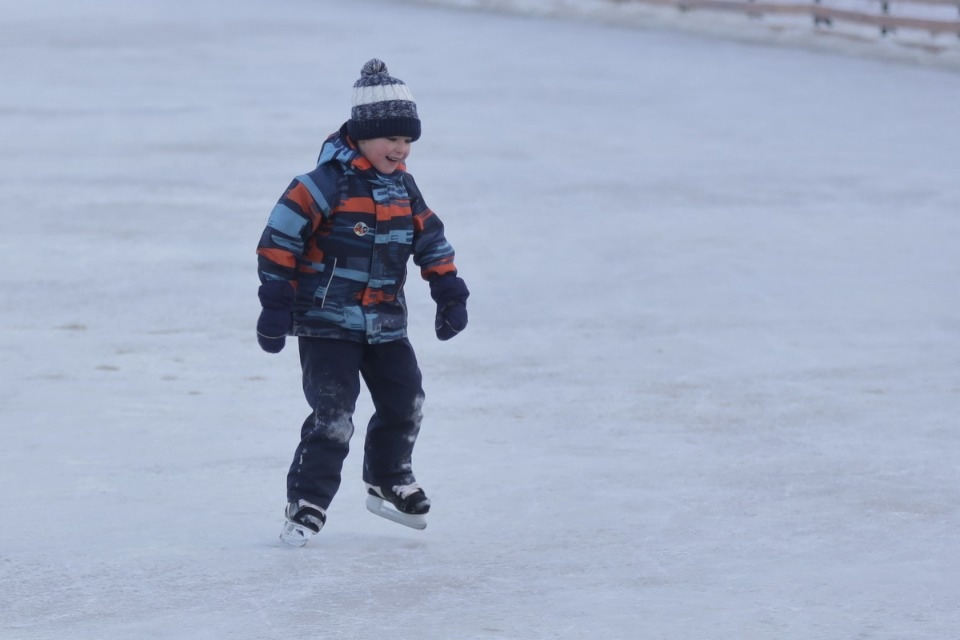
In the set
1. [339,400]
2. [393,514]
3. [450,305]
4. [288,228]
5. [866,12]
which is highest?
[288,228]

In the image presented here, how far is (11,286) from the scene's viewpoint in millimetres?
7859

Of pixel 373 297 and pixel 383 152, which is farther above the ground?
pixel 383 152

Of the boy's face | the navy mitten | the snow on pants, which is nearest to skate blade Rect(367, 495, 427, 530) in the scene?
the snow on pants

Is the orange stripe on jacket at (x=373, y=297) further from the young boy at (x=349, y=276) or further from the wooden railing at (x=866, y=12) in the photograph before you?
the wooden railing at (x=866, y=12)

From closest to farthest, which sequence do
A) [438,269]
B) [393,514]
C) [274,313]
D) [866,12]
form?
1. [274,313]
2. [438,269]
3. [393,514]
4. [866,12]

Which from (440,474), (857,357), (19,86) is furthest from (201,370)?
(19,86)

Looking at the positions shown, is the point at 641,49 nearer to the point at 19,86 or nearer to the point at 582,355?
the point at 19,86

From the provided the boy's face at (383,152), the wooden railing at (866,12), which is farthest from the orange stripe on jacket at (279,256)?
the wooden railing at (866,12)

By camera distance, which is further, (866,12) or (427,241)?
(866,12)

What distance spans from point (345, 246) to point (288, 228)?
0.62 feet

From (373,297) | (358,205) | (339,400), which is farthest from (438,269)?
(339,400)

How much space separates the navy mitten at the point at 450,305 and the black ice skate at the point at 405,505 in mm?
466

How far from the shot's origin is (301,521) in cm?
448

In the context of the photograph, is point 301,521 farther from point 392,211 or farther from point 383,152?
point 383,152
